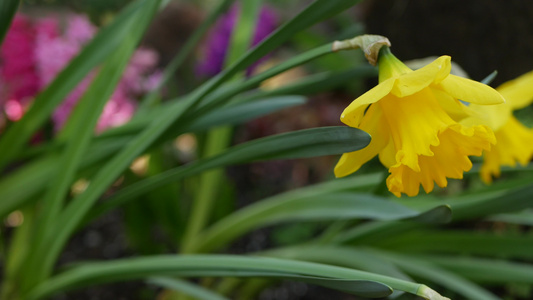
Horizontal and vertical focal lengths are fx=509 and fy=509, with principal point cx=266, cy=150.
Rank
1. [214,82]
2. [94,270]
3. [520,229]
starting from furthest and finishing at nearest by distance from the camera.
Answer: [520,229], [94,270], [214,82]

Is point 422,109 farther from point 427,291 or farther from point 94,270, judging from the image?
point 94,270

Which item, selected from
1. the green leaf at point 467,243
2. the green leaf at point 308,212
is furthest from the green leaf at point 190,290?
the green leaf at point 467,243

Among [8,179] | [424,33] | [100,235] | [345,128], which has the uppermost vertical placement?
[424,33]

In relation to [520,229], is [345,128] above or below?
below

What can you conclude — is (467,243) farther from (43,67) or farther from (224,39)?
(43,67)

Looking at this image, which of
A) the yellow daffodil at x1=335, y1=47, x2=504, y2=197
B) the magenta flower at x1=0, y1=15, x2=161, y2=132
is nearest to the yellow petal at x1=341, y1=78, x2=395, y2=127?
the yellow daffodil at x1=335, y1=47, x2=504, y2=197

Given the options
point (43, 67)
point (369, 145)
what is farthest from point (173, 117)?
point (43, 67)

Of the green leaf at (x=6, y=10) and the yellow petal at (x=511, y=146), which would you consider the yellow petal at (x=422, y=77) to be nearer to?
the yellow petal at (x=511, y=146)

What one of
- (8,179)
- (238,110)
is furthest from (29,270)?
(238,110)
